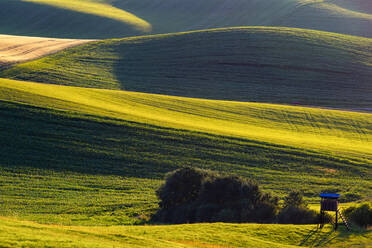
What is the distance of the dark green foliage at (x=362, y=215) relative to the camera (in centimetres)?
2361

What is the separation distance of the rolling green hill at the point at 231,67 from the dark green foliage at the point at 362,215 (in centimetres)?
3926

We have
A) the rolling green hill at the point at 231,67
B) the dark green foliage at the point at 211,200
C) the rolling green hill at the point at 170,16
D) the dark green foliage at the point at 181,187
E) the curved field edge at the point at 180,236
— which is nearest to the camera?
the curved field edge at the point at 180,236

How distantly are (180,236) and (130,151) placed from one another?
60.5 ft

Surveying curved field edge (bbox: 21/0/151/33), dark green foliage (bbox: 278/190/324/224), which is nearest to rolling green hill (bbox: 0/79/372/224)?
dark green foliage (bbox: 278/190/324/224)

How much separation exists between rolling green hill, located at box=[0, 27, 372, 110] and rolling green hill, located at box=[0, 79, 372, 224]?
526 inches

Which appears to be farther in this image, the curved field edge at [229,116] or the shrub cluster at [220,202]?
the curved field edge at [229,116]

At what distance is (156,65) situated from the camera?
246 feet

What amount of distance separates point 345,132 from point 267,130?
358 inches

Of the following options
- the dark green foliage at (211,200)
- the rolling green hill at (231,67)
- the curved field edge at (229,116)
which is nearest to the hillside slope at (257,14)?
the rolling green hill at (231,67)

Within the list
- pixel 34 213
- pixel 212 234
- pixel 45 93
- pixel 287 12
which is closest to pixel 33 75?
pixel 45 93

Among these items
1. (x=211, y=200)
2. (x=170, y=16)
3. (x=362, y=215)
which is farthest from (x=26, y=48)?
(x=362, y=215)

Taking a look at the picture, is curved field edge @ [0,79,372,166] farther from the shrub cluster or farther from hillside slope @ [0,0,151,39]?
hillside slope @ [0,0,151,39]

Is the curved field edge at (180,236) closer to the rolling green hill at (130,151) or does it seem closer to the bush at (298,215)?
the bush at (298,215)

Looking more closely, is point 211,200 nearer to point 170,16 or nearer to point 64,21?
point 64,21
